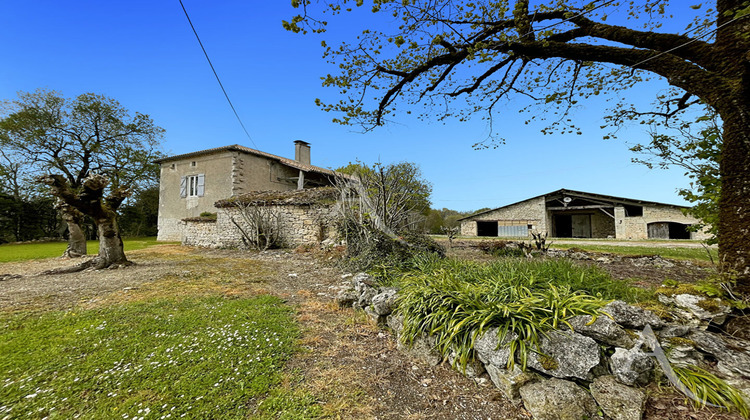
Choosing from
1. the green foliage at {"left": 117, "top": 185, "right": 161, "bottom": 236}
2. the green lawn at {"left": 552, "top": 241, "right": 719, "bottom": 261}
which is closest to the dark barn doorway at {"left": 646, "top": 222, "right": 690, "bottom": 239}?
the green lawn at {"left": 552, "top": 241, "right": 719, "bottom": 261}

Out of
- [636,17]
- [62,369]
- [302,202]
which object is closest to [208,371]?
[62,369]

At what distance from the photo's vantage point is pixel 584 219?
25781mm

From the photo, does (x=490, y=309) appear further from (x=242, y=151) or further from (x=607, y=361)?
Answer: (x=242, y=151)

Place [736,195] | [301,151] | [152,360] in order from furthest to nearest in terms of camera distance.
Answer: [301,151], [736,195], [152,360]

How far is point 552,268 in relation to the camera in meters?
3.94

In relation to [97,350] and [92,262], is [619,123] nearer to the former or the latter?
[97,350]

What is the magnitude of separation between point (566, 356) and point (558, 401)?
337 millimetres

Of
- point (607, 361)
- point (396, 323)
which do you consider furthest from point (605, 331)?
point (396, 323)

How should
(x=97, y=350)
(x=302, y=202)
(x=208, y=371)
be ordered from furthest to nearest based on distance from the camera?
(x=302, y=202) < (x=97, y=350) < (x=208, y=371)

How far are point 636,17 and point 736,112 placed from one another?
8.86 feet

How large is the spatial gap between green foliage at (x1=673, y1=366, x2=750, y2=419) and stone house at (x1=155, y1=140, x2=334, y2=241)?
59.1ft

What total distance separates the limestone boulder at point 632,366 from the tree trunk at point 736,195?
1980mm

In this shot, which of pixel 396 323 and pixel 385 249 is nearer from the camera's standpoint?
pixel 396 323

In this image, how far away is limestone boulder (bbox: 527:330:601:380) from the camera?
205cm
